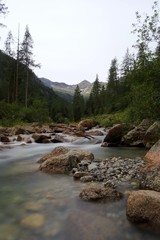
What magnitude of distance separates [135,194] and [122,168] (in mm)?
3408

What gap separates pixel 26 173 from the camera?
878 centimetres

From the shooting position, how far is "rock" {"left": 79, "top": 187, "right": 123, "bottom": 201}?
600 centimetres

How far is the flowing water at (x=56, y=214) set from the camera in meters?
4.57

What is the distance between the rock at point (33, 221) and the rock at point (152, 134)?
9583mm

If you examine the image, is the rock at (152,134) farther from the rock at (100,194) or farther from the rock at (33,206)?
the rock at (33,206)

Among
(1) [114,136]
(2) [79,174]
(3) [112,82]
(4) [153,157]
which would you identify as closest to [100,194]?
(2) [79,174]

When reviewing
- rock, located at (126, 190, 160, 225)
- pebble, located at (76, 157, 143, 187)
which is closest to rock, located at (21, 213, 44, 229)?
rock, located at (126, 190, 160, 225)

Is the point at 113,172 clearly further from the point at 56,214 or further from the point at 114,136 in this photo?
the point at 114,136

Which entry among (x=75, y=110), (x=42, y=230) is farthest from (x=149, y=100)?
(x=75, y=110)

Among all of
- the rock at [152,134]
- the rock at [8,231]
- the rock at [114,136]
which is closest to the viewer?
the rock at [8,231]

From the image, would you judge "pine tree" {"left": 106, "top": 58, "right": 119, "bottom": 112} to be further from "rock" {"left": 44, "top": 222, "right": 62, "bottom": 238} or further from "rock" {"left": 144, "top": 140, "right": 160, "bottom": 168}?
"rock" {"left": 44, "top": 222, "right": 62, "bottom": 238}

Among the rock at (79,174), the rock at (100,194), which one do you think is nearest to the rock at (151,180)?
the rock at (100,194)

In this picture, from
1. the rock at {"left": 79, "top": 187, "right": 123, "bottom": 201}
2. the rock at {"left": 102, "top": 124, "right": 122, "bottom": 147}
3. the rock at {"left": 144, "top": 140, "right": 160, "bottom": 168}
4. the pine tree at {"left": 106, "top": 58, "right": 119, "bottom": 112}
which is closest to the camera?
the rock at {"left": 79, "top": 187, "right": 123, "bottom": 201}

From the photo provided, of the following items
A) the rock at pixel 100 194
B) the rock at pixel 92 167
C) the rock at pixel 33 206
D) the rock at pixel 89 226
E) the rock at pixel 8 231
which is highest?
the rock at pixel 92 167
